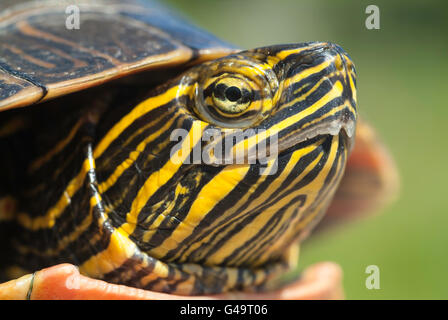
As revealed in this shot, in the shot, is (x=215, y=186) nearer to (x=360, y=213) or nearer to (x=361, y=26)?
(x=360, y=213)

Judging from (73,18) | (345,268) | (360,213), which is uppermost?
(73,18)

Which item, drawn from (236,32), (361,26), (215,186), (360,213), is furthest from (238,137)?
(361,26)

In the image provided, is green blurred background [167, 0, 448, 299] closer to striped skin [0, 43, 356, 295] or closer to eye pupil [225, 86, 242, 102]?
striped skin [0, 43, 356, 295]

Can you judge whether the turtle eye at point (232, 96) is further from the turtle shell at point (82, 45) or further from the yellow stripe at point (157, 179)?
the turtle shell at point (82, 45)

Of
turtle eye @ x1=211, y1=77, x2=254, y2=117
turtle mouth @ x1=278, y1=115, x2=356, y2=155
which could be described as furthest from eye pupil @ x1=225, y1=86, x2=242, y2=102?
turtle mouth @ x1=278, y1=115, x2=356, y2=155

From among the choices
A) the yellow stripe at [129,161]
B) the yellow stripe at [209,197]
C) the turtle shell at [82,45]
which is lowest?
the yellow stripe at [209,197]

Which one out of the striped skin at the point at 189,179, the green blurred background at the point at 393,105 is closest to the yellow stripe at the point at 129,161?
the striped skin at the point at 189,179

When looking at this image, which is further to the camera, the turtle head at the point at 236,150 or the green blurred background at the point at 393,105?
the green blurred background at the point at 393,105
